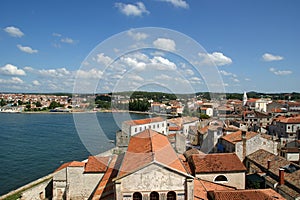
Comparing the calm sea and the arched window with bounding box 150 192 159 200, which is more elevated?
the arched window with bounding box 150 192 159 200

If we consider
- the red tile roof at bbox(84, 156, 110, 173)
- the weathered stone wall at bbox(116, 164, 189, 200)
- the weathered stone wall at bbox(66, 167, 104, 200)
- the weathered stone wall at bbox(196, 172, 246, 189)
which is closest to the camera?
the weathered stone wall at bbox(116, 164, 189, 200)

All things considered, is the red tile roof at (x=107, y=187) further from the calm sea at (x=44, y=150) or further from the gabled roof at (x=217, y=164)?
the gabled roof at (x=217, y=164)

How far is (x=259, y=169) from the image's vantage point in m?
15.2

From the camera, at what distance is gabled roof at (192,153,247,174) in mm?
13164

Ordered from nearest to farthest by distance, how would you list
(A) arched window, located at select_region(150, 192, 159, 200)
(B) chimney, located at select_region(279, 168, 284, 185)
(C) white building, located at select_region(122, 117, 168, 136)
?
(A) arched window, located at select_region(150, 192, 159, 200), (B) chimney, located at select_region(279, 168, 284, 185), (C) white building, located at select_region(122, 117, 168, 136)

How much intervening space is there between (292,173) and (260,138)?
520 cm

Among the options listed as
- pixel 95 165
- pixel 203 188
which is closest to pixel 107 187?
pixel 95 165

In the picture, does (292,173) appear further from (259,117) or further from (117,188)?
(259,117)

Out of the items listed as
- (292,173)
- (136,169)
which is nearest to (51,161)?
(136,169)

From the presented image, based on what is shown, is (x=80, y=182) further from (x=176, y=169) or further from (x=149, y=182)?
(x=176, y=169)

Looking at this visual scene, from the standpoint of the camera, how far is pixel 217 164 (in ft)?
44.1

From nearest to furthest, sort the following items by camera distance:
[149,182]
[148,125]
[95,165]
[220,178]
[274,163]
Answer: [149,182]
[220,178]
[95,165]
[274,163]
[148,125]

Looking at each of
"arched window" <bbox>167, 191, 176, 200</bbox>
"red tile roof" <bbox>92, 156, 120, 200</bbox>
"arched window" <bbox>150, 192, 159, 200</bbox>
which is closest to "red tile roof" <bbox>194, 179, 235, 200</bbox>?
"arched window" <bbox>167, 191, 176, 200</bbox>

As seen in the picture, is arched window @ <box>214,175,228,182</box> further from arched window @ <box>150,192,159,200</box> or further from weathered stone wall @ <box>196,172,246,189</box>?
arched window @ <box>150,192,159,200</box>
